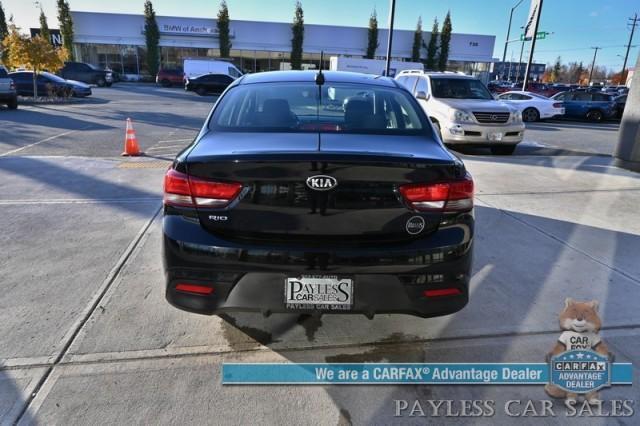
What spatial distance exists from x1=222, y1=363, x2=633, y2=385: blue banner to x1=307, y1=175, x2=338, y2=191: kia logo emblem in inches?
44.1

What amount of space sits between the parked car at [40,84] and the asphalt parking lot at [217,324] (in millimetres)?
18057

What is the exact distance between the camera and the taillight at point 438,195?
232cm

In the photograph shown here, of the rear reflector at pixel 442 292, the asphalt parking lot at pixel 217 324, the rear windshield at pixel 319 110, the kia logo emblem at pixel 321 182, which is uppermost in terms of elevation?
the rear windshield at pixel 319 110

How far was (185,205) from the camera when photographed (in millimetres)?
2354

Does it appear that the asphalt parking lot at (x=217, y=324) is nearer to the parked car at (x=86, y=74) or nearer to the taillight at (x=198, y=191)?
the taillight at (x=198, y=191)

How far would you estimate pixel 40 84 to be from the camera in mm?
21016

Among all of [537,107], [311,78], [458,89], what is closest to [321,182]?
[311,78]

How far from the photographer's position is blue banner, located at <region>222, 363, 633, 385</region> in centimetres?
253

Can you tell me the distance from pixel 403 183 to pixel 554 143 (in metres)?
12.4

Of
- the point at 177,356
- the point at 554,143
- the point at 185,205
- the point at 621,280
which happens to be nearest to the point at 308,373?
the point at 177,356

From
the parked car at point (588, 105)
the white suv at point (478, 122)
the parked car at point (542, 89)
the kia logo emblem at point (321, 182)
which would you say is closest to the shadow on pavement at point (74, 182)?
the kia logo emblem at point (321, 182)

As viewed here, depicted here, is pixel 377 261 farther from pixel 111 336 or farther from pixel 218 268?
pixel 111 336

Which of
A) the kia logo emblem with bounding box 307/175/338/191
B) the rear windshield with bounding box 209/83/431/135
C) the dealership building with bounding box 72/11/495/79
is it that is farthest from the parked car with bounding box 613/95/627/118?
the dealership building with bounding box 72/11/495/79

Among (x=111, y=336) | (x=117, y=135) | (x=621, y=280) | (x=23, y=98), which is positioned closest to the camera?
(x=111, y=336)
